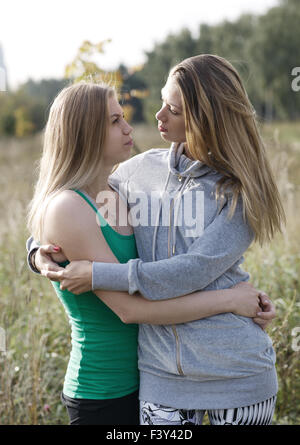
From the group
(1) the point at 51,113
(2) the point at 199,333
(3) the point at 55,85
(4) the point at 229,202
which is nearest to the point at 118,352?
(2) the point at 199,333

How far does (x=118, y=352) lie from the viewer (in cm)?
175

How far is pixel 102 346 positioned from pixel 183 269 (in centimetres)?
40

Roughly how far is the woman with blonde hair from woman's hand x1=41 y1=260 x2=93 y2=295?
0.04 meters

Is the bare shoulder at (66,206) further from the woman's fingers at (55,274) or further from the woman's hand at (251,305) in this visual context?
Result: the woman's hand at (251,305)

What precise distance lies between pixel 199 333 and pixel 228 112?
30.1 inches

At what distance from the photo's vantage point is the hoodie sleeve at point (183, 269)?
1.61 metres

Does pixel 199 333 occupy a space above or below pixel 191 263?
below

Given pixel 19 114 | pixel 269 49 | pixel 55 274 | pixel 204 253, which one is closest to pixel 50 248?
pixel 55 274

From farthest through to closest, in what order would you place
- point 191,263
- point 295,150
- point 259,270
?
point 295,150, point 259,270, point 191,263

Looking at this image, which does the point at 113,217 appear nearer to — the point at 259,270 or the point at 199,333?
the point at 199,333

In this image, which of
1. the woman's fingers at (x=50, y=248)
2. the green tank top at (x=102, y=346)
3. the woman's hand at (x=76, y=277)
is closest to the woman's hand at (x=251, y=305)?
the green tank top at (x=102, y=346)

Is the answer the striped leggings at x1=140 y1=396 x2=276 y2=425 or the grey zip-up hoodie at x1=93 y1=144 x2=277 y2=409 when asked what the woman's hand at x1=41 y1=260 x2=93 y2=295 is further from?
the striped leggings at x1=140 y1=396 x2=276 y2=425

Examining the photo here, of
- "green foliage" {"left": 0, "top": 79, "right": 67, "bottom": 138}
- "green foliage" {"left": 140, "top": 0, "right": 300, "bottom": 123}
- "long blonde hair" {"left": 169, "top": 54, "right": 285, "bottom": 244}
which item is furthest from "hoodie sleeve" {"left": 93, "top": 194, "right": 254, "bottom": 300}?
"green foliage" {"left": 0, "top": 79, "right": 67, "bottom": 138}

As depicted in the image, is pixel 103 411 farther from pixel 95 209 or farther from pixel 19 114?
pixel 19 114
